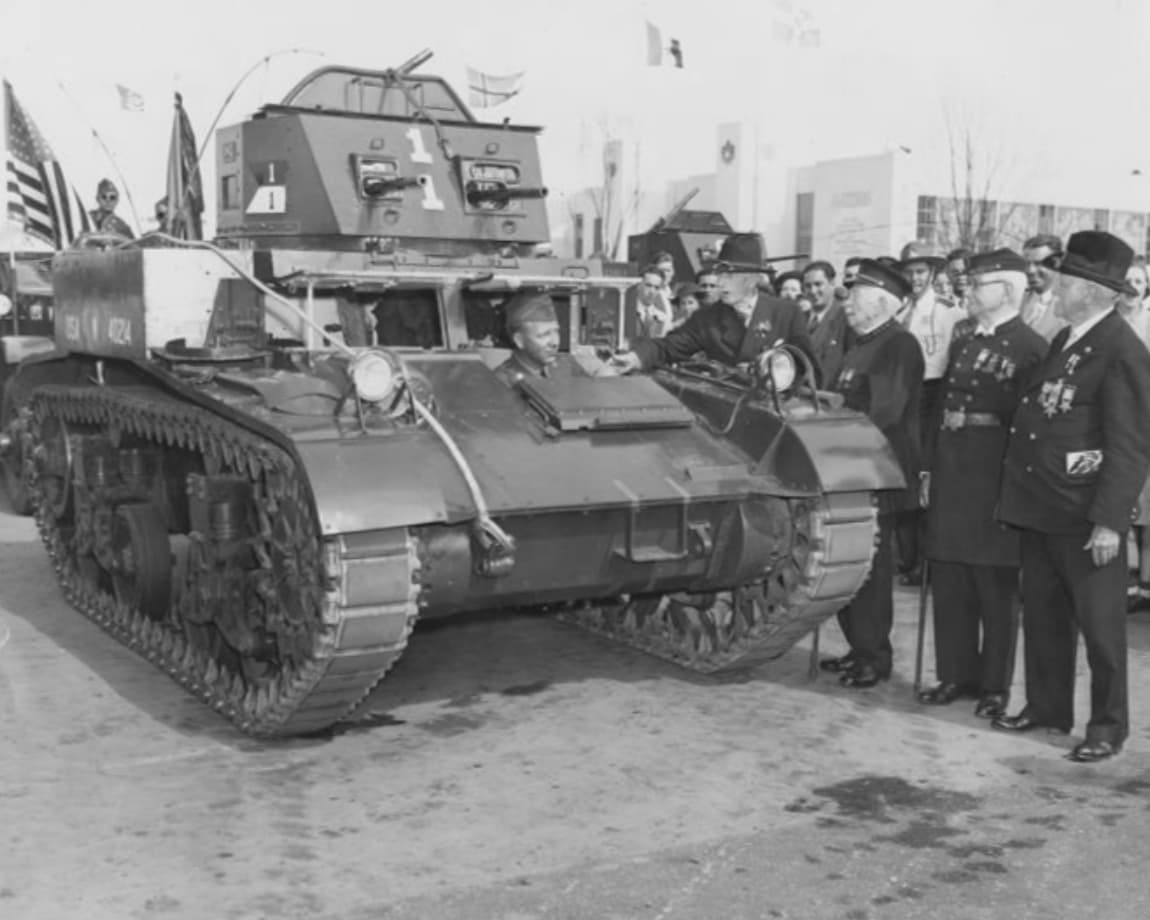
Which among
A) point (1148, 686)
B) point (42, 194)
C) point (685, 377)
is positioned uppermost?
point (42, 194)

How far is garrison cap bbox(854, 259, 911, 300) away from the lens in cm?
753

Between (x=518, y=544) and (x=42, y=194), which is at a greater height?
(x=42, y=194)

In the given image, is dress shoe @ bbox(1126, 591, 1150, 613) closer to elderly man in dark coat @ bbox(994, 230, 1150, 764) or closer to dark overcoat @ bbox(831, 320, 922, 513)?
dark overcoat @ bbox(831, 320, 922, 513)

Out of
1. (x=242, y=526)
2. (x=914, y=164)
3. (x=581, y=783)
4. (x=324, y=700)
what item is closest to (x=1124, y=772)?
(x=581, y=783)

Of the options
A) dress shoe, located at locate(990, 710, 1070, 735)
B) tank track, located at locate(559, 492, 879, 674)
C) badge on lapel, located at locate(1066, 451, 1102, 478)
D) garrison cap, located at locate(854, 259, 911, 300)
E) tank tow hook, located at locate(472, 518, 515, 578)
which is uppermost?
garrison cap, located at locate(854, 259, 911, 300)

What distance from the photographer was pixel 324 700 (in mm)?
6242

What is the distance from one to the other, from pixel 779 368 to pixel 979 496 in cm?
105

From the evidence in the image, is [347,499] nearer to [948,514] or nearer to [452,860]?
[452,860]

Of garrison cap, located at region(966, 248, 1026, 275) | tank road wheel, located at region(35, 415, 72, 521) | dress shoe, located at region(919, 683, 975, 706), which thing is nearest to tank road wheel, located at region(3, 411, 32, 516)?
tank road wheel, located at region(35, 415, 72, 521)

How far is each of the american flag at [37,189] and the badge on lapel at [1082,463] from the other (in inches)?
417

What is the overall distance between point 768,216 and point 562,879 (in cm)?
4289

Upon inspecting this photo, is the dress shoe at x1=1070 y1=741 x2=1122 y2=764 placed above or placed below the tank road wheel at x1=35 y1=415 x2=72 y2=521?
below

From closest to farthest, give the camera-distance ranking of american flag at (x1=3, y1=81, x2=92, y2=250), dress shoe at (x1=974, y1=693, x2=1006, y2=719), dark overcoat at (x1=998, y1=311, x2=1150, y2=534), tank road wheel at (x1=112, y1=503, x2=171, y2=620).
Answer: dark overcoat at (x1=998, y1=311, x2=1150, y2=534) < dress shoe at (x1=974, y1=693, x2=1006, y2=719) < tank road wheel at (x1=112, y1=503, x2=171, y2=620) < american flag at (x1=3, y1=81, x2=92, y2=250)

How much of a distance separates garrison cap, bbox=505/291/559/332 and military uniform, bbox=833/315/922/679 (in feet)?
5.08
